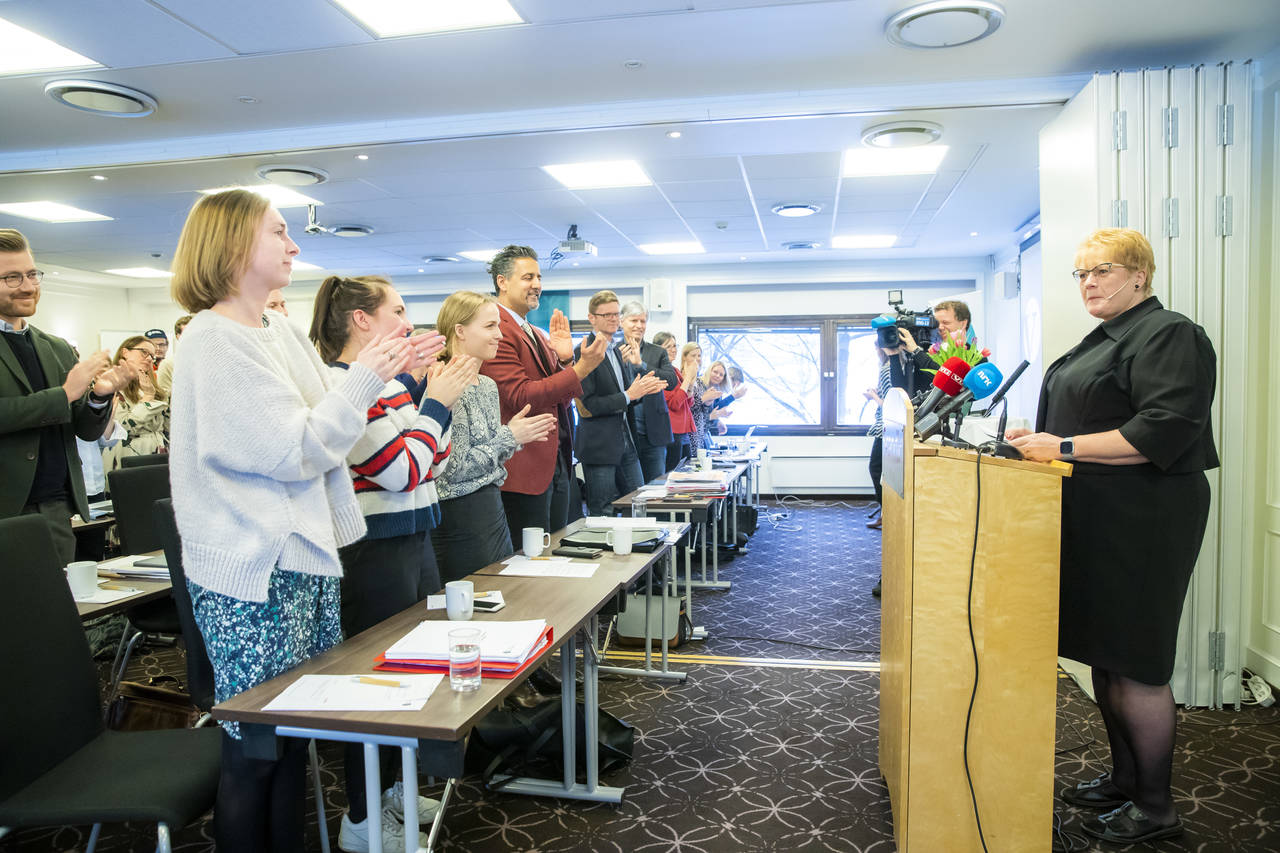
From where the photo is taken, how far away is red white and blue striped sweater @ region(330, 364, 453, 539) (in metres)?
1.85

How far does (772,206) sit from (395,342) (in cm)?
531

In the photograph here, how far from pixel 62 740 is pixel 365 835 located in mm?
730

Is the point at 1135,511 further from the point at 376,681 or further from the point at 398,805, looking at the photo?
the point at 398,805

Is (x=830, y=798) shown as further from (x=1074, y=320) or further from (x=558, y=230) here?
(x=558, y=230)

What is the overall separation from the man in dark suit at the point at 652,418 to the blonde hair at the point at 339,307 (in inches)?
119

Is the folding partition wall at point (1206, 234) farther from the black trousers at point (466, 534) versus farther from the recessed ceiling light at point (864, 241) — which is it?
the recessed ceiling light at point (864, 241)

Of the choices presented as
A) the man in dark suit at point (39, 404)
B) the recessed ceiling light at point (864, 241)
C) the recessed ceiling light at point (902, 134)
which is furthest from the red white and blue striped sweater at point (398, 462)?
the recessed ceiling light at point (864, 241)

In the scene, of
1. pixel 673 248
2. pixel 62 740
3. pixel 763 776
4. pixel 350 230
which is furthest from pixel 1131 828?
pixel 673 248

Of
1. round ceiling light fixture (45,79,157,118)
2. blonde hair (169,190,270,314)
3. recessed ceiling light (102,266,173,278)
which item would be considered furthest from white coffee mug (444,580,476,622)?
recessed ceiling light (102,266,173,278)

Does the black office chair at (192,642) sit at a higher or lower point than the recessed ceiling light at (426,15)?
lower

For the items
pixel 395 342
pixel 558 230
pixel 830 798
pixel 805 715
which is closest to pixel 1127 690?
pixel 830 798

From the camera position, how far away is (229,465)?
1.41m

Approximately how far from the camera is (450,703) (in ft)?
4.58

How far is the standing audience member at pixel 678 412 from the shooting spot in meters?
6.19
